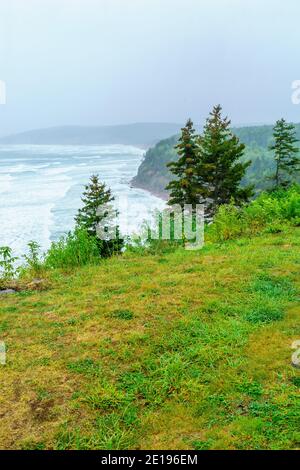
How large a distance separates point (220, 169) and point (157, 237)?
645 inches

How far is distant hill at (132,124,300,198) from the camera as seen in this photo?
4024 inches

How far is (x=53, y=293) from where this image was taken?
687cm

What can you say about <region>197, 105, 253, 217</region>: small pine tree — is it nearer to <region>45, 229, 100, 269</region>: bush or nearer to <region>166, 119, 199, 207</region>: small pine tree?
<region>166, 119, 199, 207</region>: small pine tree

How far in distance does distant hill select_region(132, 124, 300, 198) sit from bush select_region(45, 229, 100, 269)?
270 feet

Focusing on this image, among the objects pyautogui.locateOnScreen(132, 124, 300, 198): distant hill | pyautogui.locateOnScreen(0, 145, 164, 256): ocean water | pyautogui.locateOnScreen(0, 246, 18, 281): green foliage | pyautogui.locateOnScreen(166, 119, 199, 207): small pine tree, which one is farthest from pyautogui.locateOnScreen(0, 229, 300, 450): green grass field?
pyautogui.locateOnScreen(132, 124, 300, 198): distant hill

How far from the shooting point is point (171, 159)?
12100 centimetres

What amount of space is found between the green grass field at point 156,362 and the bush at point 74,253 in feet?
4.02

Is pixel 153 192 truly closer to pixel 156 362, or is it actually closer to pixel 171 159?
pixel 171 159

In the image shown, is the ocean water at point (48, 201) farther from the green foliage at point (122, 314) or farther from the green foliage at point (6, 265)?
the green foliage at point (122, 314)

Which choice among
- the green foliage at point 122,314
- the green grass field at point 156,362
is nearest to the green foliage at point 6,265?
the green grass field at point 156,362

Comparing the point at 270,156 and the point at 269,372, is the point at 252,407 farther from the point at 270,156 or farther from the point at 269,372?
the point at 270,156

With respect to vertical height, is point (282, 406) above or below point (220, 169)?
below

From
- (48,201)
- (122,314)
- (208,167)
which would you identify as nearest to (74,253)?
(122,314)

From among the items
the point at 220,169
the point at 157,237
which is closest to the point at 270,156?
the point at 220,169
